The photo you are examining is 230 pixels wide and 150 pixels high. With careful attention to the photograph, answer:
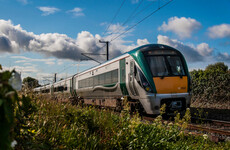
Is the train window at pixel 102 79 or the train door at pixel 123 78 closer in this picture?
the train door at pixel 123 78

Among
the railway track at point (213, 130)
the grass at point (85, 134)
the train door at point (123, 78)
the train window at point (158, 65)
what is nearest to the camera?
the grass at point (85, 134)

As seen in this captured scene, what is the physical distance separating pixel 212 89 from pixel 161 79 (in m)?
8.33

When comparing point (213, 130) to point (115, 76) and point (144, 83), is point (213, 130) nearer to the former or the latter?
point (144, 83)

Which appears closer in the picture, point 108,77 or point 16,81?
point 16,81

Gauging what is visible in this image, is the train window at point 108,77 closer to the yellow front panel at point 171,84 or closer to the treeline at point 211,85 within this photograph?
the yellow front panel at point 171,84

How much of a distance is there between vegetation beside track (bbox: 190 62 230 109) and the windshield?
6562mm

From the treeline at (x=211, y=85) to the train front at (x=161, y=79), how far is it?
6665 millimetres

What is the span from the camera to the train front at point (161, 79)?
877 cm

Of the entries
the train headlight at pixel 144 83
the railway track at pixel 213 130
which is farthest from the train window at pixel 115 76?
the railway track at pixel 213 130

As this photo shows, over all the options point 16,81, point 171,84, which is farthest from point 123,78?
point 16,81

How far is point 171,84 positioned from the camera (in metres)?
9.05

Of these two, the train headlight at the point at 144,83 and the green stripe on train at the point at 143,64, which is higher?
the green stripe on train at the point at 143,64

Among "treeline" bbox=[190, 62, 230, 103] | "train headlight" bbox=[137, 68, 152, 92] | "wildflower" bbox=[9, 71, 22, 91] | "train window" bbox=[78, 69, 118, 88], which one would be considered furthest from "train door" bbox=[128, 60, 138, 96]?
"treeline" bbox=[190, 62, 230, 103]

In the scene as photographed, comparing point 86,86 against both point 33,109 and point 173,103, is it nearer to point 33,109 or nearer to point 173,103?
point 173,103
